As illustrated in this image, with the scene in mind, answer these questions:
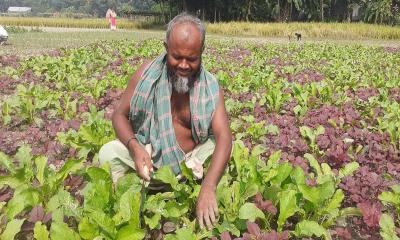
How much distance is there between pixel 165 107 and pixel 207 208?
79 centimetres

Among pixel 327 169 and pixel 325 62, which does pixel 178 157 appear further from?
pixel 325 62

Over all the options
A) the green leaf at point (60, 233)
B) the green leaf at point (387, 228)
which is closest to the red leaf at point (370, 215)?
the green leaf at point (387, 228)

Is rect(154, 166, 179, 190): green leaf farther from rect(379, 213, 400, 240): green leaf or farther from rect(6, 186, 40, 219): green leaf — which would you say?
rect(379, 213, 400, 240): green leaf

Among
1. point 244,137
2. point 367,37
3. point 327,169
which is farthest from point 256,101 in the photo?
point 367,37

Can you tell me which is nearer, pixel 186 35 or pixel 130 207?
pixel 130 207

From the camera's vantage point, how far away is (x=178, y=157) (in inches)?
114

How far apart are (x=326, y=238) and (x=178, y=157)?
1.03 m

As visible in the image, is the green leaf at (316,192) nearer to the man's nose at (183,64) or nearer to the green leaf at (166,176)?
the green leaf at (166,176)

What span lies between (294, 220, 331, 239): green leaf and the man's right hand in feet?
2.96

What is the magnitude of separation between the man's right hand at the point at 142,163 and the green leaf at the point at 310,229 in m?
0.90

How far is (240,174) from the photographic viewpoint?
3.04 metres

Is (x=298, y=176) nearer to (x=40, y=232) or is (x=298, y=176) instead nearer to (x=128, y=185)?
(x=128, y=185)

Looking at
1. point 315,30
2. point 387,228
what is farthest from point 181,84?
point 315,30

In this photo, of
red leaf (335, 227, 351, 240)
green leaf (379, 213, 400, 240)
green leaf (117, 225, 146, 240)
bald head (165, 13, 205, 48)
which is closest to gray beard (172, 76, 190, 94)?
bald head (165, 13, 205, 48)
